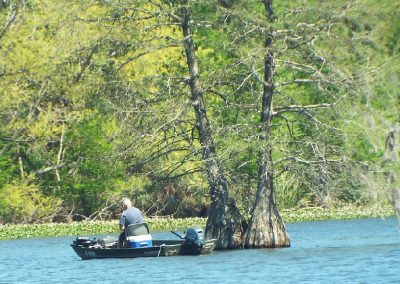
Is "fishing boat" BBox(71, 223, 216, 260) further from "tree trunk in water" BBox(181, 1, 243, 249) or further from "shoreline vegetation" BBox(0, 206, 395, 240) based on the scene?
"shoreline vegetation" BBox(0, 206, 395, 240)

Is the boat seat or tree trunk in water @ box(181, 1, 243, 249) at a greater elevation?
tree trunk in water @ box(181, 1, 243, 249)

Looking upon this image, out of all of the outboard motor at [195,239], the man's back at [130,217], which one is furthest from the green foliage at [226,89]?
the man's back at [130,217]

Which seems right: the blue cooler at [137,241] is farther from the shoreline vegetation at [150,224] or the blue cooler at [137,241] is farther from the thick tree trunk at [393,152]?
the thick tree trunk at [393,152]

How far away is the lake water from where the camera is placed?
27.7 meters

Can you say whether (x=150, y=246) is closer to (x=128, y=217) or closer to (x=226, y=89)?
Result: (x=128, y=217)

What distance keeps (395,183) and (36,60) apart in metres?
30.9

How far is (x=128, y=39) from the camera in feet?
115

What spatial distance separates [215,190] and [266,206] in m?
1.67

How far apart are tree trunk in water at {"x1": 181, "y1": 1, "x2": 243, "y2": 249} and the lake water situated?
0.80 meters

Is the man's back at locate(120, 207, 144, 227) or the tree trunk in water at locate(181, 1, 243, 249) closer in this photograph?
the man's back at locate(120, 207, 144, 227)

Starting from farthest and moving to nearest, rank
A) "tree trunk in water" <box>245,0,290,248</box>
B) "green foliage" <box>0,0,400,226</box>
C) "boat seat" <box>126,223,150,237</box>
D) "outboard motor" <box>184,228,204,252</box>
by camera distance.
Answer: "tree trunk in water" <box>245,0,290,248</box>
"outboard motor" <box>184,228,204,252</box>
"boat seat" <box>126,223,150,237</box>
"green foliage" <box>0,0,400,226</box>

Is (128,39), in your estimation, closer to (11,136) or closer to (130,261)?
(130,261)

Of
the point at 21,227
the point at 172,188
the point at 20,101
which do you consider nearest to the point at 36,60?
the point at 20,101

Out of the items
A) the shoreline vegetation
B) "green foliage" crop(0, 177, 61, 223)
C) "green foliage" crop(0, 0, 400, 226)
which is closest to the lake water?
"green foliage" crop(0, 0, 400, 226)
